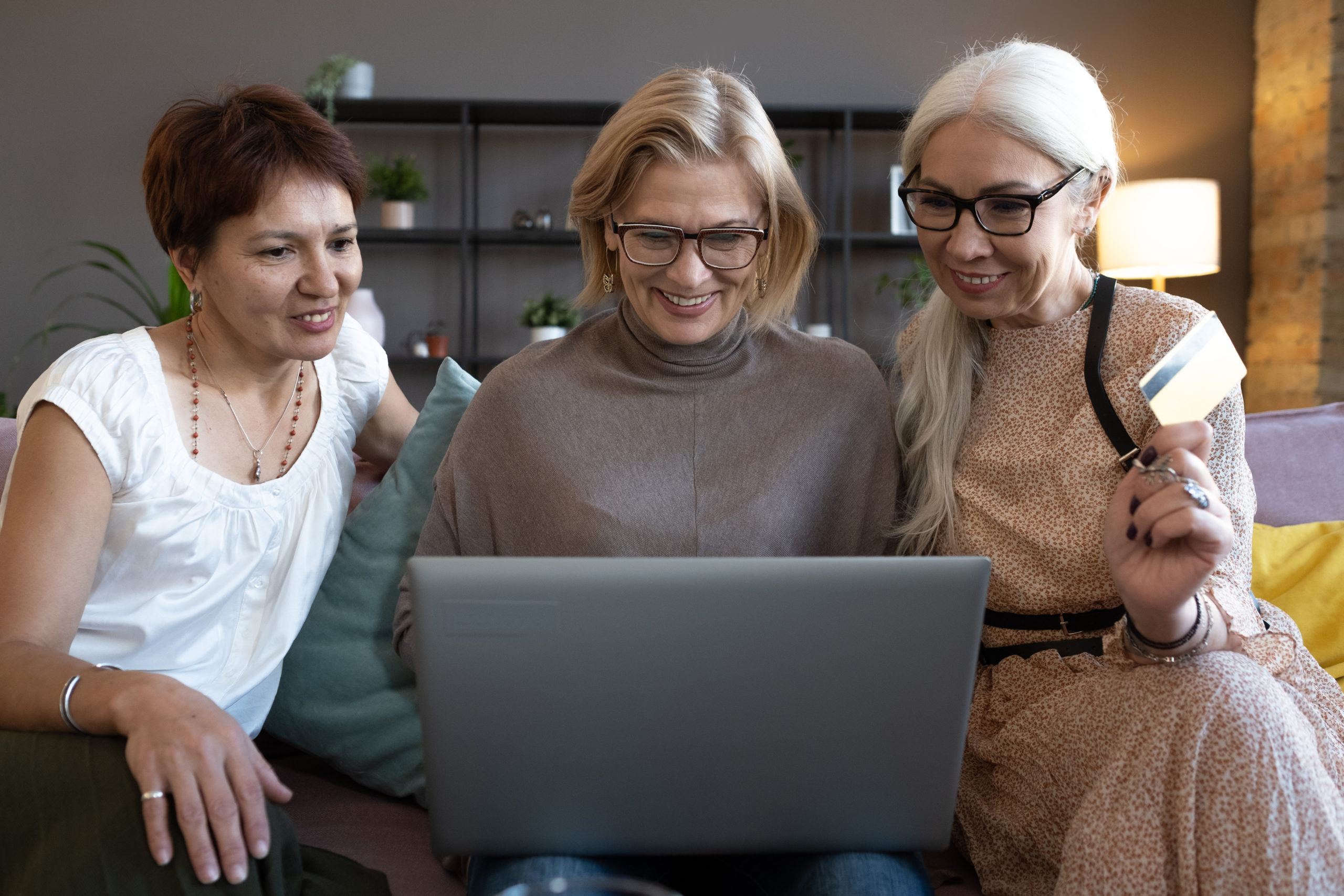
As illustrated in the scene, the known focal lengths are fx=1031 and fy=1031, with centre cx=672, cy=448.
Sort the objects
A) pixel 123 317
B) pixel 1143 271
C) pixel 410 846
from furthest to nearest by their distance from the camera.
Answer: pixel 123 317, pixel 1143 271, pixel 410 846

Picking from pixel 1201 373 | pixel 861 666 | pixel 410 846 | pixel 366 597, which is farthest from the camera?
pixel 366 597

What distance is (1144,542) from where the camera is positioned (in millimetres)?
946

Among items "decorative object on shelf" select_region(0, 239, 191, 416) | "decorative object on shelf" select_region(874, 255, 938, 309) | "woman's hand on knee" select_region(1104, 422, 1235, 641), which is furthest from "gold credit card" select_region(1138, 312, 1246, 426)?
"decorative object on shelf" select_region(0, 239, 191, 416)

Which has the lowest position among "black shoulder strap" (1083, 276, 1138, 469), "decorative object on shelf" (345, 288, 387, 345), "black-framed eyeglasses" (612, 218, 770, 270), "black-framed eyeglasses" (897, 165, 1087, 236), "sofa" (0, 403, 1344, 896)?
"sofa" (0, 403, 1344, 896)

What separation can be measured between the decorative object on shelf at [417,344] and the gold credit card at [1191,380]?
136 inches

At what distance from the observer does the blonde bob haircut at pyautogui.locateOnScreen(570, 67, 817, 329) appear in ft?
4.11

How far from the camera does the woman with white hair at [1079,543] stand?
87 centimetres

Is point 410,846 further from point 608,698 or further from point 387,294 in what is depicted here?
point 387,294

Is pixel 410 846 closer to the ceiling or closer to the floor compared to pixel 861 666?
closer to the floor

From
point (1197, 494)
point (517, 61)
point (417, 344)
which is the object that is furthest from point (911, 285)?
point (1197, 494)

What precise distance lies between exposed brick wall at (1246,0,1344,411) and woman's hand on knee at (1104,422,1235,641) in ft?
11.5

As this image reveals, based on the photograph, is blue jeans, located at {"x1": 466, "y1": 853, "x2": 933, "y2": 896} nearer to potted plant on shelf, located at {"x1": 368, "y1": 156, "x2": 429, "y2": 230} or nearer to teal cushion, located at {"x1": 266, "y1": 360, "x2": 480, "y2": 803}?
teal cushion, located at {"x1": 266, "y1": 360, "x2": 480, "y2": 803}

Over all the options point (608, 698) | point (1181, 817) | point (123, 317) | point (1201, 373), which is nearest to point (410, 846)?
point (608, 698)

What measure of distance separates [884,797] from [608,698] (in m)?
0.25
